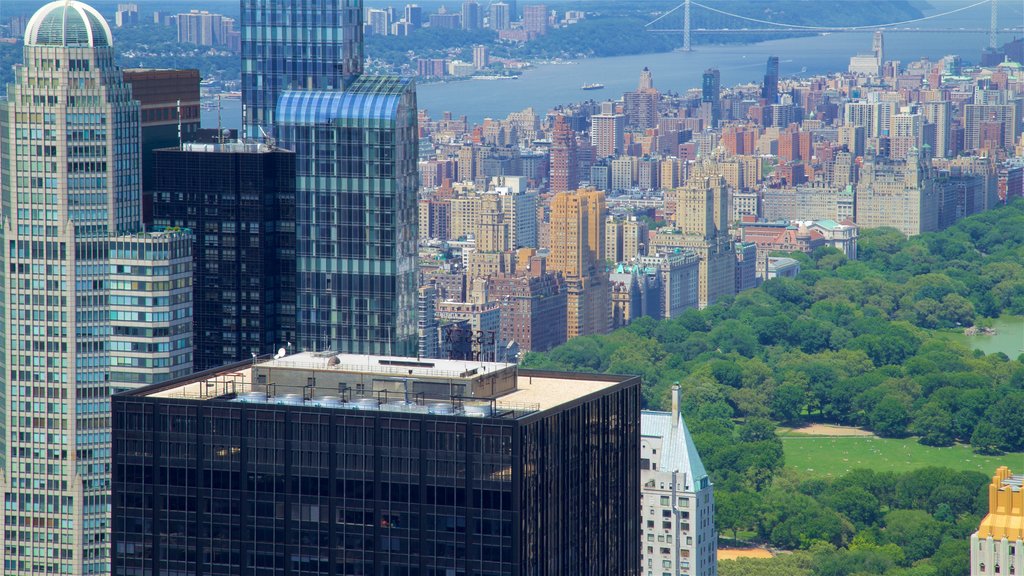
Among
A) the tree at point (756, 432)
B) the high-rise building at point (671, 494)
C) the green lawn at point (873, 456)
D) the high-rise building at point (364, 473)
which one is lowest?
the green lawn at point (873, 456)

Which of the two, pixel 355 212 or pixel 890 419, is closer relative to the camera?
pixel 355 212

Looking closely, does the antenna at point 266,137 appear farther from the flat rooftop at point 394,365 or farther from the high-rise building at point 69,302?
the flat rooftop at point 394,365

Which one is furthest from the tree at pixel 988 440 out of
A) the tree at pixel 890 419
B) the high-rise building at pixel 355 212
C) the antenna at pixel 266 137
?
the high-rise building at pixel 355 212

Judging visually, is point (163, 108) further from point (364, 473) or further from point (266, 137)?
point (364, 473)

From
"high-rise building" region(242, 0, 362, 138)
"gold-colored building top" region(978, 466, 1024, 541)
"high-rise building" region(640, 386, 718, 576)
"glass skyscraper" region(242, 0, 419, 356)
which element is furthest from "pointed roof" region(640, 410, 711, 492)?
"high-rise building" region(242, 0, 362, 138)

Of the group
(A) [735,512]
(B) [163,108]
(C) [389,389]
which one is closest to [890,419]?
(A) [735,512]
